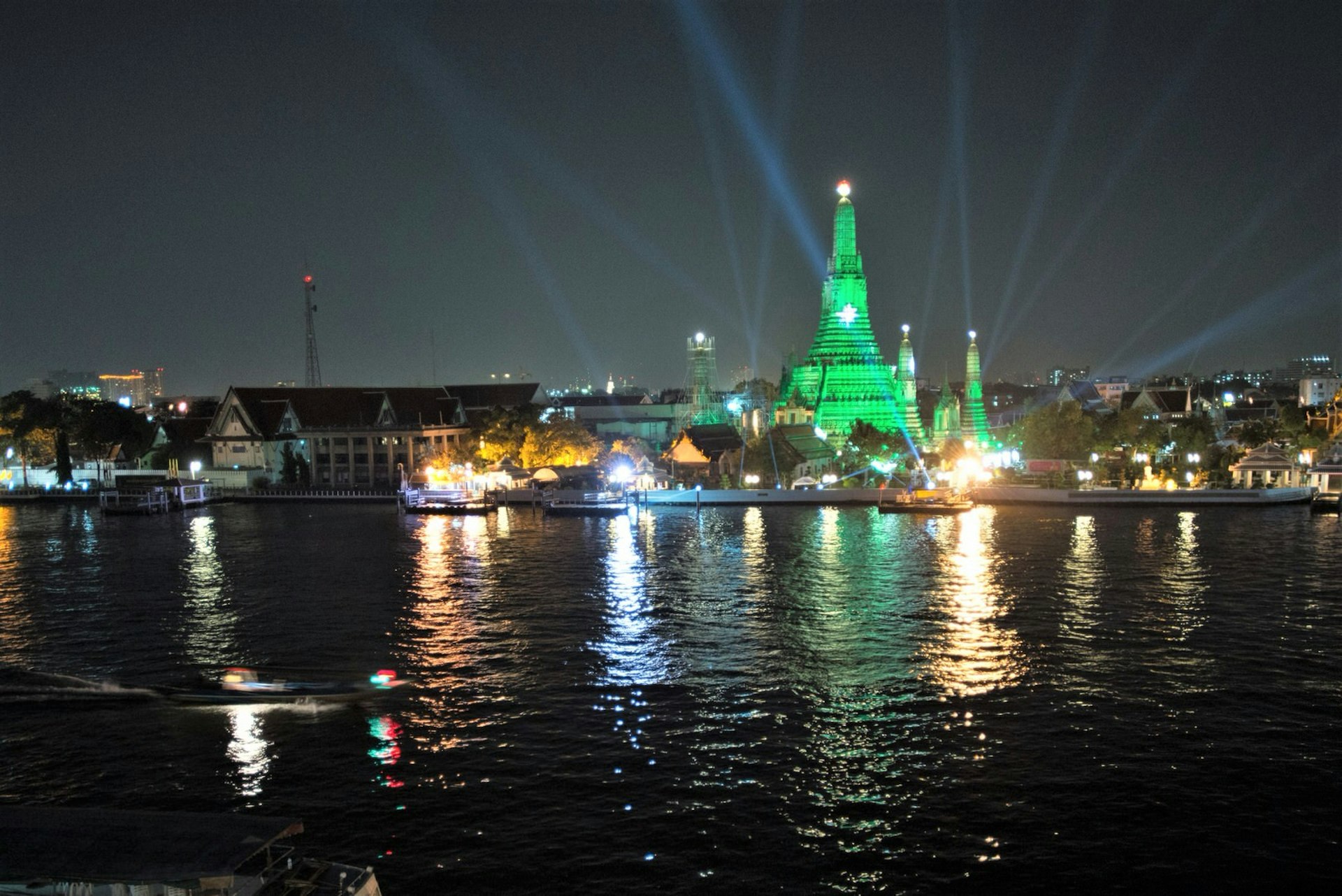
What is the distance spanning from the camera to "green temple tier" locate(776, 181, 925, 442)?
258 feet

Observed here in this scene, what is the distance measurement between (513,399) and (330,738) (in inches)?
2529

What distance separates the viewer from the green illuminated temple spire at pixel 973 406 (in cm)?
8512

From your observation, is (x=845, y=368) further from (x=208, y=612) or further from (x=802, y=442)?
(x=208, y=612)

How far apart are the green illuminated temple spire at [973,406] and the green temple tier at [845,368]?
434cm

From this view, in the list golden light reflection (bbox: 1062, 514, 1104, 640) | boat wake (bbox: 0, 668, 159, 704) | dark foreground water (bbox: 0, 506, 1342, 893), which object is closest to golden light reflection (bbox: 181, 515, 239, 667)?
dark foreground water (bbox: 0, 506, 1342, 893)

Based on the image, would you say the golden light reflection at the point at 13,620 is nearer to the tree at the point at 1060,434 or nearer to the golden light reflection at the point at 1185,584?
the golden light reflection at the point at 1185,584

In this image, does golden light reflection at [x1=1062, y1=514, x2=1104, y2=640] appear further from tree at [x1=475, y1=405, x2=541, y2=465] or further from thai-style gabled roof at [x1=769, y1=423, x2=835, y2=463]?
tree at [x1=475, y1=405, x2=541, y2=465]

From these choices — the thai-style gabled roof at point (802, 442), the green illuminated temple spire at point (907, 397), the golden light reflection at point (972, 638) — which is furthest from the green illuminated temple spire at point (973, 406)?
the golden light reflection at point (972, 638)

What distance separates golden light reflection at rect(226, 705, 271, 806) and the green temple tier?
200ft

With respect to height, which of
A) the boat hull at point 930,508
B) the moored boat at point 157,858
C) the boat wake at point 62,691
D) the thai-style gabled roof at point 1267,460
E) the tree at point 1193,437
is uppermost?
Result: the tree at point 1193,437

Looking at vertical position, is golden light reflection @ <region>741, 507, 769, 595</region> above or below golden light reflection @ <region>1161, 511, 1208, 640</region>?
above

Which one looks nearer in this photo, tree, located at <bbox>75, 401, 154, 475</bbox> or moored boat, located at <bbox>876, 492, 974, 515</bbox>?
moored boat, located at <bbox>876, 492, 974, 515</bbox>

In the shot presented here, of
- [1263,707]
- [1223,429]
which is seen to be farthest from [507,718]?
[1223,429]

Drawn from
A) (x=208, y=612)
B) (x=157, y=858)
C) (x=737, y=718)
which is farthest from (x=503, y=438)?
(x=157, y=858)
